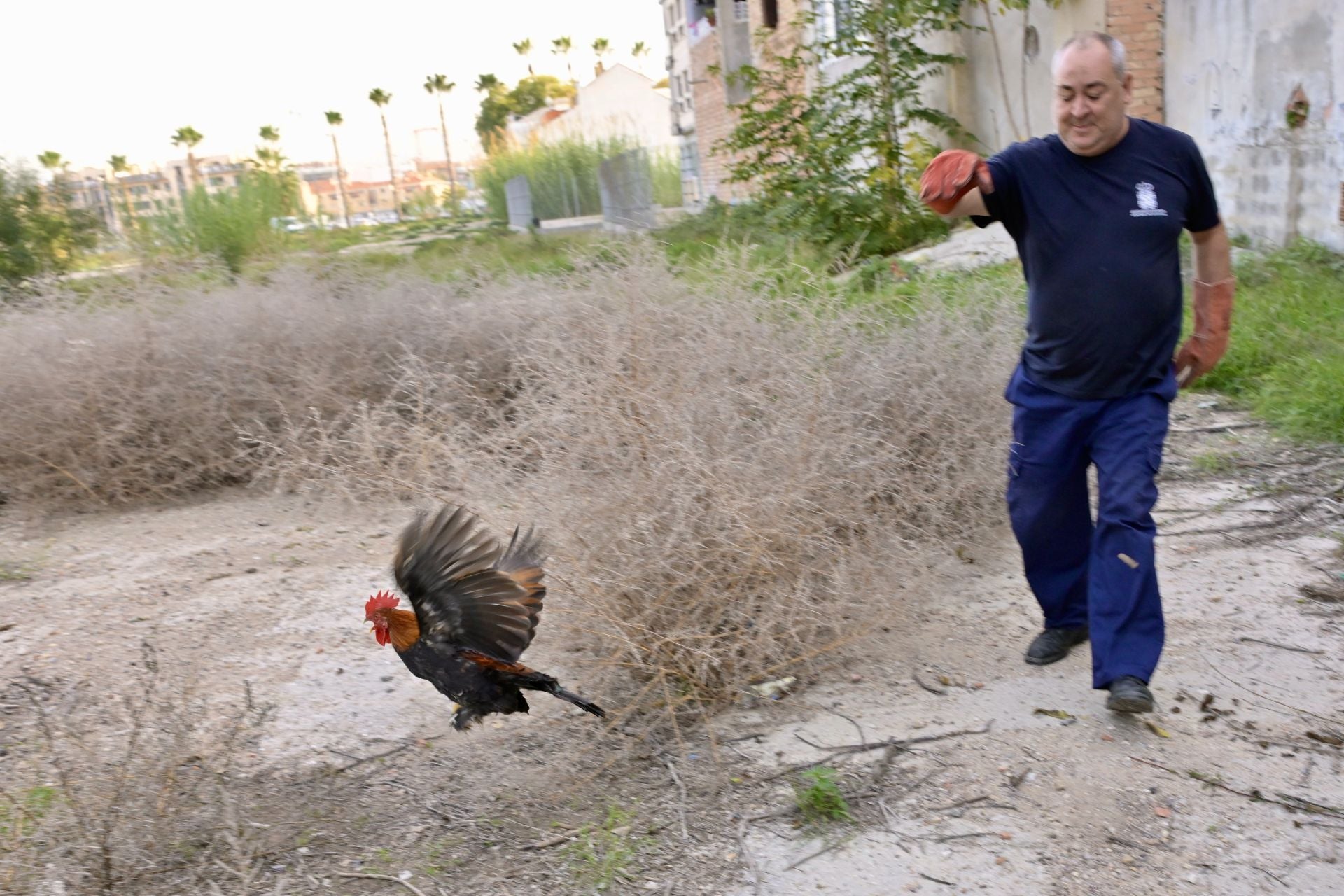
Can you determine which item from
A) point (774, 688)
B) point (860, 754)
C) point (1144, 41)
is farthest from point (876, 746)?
point (1144, 41)

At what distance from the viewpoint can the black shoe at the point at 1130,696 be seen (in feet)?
8.87

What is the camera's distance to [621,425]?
3.37 meters

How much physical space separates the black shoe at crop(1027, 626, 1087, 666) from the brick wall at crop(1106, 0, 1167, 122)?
262 inches

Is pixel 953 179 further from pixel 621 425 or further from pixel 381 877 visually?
pixel 381 877

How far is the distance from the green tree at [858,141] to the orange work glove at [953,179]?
708 cm

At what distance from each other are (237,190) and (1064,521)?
11.9 meters

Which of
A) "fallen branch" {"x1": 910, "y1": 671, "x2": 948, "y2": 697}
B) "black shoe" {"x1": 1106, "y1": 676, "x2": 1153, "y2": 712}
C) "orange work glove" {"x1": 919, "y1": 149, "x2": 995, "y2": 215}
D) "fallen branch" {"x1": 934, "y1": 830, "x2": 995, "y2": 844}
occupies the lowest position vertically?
"fallen branch" {"x1": 934, "y1": 830, "x2": 995, "y2": 844}

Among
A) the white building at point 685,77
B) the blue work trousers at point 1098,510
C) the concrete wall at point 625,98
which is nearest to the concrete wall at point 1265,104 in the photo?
the blue work trousers at point 1098,510

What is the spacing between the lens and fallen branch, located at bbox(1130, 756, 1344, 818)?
2.43 m

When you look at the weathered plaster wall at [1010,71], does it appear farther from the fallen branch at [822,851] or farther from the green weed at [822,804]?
the fallen branch at [822,851]

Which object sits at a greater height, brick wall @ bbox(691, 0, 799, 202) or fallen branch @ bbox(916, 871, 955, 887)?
brick wall @ bbox(691, 0, 799, 202)

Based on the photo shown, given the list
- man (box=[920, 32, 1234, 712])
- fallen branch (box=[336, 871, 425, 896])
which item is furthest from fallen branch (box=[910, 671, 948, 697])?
fallen branch (box=[336, 871, 425, 896])

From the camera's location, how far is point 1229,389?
5.87 meters

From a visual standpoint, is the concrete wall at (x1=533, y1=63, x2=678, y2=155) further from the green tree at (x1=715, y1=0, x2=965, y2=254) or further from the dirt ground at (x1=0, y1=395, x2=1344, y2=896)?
the dirt ground at (x1=0, y1=395, x2=1344, y2=896)
